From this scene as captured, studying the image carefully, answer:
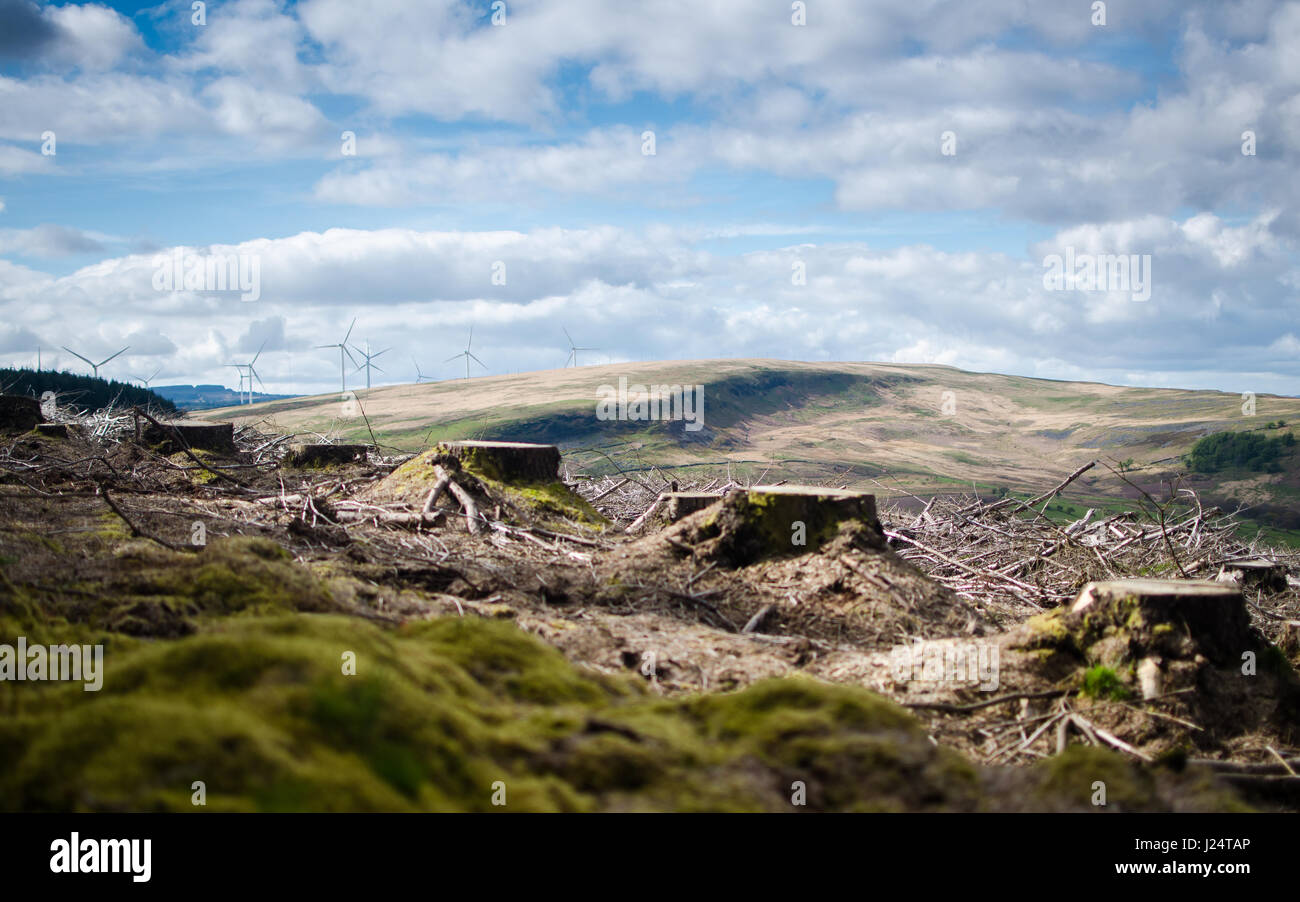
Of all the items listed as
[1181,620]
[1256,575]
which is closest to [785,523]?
[1181,620]

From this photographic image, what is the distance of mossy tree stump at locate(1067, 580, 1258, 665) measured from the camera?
6.64 metres

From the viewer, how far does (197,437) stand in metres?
15.4

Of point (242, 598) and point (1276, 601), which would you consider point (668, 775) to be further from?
point (1276, 601)

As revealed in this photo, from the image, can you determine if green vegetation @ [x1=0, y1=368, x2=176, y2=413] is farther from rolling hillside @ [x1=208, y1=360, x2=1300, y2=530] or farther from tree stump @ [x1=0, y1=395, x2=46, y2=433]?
tree stump @ [x1=0, y1=395, x2=46, y2=433]

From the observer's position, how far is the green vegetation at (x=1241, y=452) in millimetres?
132375

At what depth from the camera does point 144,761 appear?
8.23 ft

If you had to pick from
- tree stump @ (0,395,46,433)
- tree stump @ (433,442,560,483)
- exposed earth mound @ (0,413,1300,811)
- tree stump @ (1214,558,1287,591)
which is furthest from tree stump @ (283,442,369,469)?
tree stump @ (1214,558,1287,591)

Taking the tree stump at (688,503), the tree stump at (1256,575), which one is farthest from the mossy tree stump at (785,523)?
the tree stump at (1256,575)

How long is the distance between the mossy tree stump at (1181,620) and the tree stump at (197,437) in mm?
13929

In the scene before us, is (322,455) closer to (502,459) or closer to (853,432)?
(502,459)

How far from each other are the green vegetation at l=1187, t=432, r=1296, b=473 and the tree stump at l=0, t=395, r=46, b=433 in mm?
152042

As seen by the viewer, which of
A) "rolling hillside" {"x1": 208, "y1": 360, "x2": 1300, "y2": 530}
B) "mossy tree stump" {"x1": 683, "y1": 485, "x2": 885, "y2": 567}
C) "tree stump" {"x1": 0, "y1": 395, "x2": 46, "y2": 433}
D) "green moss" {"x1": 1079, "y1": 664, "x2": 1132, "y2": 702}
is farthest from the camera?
"rolling hillside" {"x1": 208, "y1": 360, "x2": 1300, "y2": 530}

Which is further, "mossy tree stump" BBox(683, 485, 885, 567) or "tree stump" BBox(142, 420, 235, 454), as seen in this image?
"tree stump" BBox(142, 420, 235, 454)

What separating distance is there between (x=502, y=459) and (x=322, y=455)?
4.74 meters
